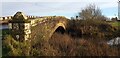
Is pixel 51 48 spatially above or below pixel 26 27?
below

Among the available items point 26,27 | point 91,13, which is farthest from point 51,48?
point 91,13

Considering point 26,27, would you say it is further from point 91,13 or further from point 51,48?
point 91,13

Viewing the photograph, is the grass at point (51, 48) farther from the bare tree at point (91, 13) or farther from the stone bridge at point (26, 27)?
the bare tree at point (91, 13)

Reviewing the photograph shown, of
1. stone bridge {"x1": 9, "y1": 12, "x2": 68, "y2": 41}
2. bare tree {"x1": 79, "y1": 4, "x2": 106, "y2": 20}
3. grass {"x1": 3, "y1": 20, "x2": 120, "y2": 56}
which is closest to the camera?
grass {"x1": 3, "y1": 20, "x2": 120, "y2": 56}

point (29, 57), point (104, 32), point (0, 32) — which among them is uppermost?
point (0, 32)

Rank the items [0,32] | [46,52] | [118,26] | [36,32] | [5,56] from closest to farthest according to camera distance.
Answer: [5,56] → [0,32] → [46,52] → [36,32] → [118,26]

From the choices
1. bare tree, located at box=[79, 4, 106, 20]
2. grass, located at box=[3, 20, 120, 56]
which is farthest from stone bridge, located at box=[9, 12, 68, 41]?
bare tree, located at box=[79, 4, 106, 20]

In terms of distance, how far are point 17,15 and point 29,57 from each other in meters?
2.90

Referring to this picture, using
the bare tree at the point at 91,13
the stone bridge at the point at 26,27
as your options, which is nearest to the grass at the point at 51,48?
the stone bridge at the point at 26,27

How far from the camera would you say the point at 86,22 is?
41.6 m

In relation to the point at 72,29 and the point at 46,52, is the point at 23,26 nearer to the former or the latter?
the point at 46,52

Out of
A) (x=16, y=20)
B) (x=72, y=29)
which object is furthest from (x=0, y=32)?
(x=72, y=29)

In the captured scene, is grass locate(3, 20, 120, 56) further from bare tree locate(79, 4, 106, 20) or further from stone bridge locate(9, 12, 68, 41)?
bare tree locate(79, 4, 106, 20)

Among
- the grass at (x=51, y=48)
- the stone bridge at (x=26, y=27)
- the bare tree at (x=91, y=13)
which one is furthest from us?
the bare tree at (x=91, y=13)
